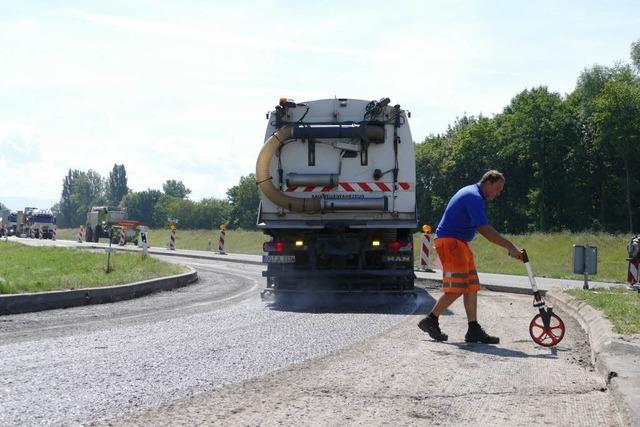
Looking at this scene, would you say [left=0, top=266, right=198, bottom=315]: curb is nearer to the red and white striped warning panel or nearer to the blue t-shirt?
the red and white striped warning panel

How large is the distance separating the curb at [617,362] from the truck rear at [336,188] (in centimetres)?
429

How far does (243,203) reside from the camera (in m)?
135

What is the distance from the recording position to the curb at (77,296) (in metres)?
11.6

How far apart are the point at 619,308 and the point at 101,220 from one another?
4703 cm

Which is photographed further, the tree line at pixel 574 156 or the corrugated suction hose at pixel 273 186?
the tree line at pixel 574 156

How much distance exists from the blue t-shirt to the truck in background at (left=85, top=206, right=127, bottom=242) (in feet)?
150

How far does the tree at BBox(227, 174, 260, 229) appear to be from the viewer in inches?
5167

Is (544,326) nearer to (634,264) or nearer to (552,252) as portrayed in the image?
(634,264)

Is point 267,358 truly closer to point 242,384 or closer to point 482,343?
point 242,384

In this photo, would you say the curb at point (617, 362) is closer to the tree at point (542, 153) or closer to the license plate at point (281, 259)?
the license plate at point (281, 259)

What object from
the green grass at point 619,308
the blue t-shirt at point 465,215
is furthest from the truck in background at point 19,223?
the blue t-shirt at point 465,215

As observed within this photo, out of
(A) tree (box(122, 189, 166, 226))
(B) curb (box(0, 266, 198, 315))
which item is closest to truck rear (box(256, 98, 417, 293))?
(B) curb (box(0, 266, 198, 315))

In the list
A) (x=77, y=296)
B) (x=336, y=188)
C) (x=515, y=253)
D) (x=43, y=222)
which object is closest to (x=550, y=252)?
(x=336, y=188)

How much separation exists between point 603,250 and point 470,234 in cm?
3133
